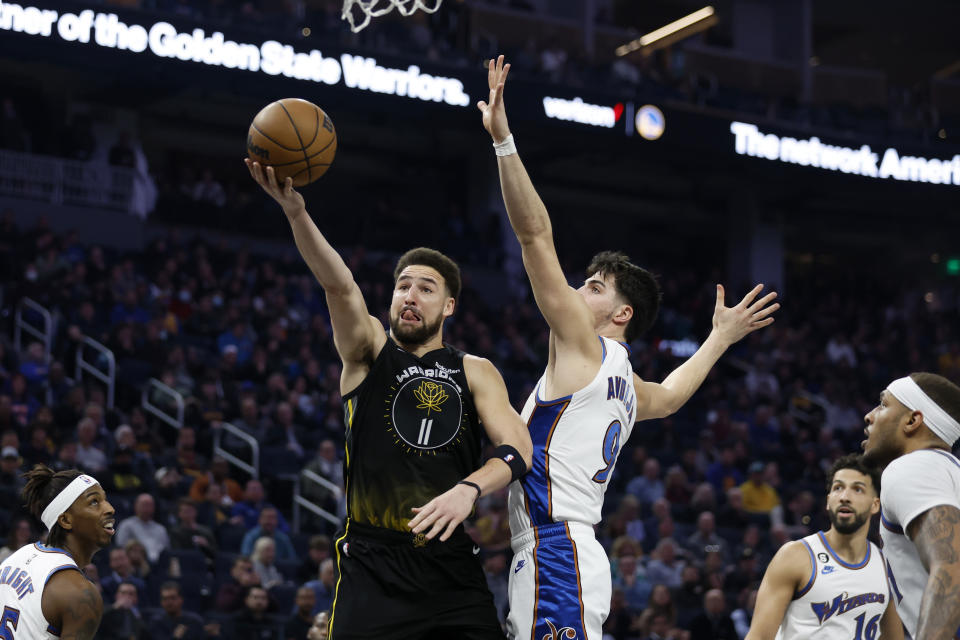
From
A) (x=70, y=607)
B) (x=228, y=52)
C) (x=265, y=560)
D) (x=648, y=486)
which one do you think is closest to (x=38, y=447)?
(x=265, y=560)

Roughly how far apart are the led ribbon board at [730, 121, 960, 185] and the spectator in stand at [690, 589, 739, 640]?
1325 cm

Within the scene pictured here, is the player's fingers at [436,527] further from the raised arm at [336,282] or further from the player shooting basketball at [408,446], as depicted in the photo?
the raised arm at [336,282]

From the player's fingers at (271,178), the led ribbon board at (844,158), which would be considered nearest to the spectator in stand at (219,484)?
the player's fingers at (271,178)

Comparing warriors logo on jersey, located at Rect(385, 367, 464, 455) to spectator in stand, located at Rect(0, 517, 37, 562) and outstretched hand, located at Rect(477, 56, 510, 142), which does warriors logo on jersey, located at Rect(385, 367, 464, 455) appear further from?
spectator in stand, located at Rect(0, 517, 37, 562)

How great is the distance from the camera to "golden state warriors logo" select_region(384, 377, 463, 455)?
4.72m

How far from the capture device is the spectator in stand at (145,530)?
10883 mm

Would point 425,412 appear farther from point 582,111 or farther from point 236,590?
point 582,111

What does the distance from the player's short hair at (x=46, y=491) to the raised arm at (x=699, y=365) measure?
2.61 meters

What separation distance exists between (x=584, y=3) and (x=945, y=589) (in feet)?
75.5

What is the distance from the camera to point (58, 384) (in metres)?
13.2

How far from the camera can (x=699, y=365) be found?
5863 mm

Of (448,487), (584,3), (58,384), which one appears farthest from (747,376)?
(448,487)

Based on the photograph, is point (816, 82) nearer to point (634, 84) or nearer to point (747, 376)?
point (634, 84)

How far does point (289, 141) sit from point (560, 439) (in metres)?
1.60
